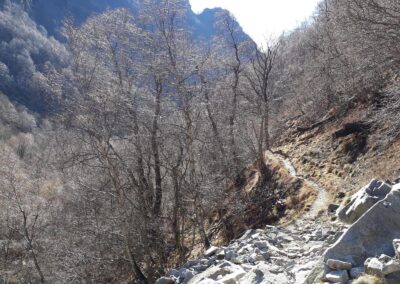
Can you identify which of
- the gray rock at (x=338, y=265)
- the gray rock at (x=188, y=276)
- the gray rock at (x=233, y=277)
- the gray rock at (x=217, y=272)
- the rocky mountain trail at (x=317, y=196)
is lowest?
the gray rock at (x=338, y=265)

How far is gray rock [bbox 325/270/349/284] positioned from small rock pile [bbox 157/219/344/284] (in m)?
0.82

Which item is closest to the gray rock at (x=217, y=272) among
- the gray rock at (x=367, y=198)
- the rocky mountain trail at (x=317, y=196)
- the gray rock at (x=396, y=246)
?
the gray rock at (x=367, y=198)

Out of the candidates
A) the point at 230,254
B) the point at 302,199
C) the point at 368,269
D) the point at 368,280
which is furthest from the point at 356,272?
the point at 302,199

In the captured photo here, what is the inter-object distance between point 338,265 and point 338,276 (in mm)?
207

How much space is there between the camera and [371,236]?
6625 millimetres

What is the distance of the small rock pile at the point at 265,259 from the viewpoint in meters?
7.75

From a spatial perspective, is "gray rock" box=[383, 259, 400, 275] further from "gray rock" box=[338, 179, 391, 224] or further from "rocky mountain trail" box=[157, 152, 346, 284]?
"gray rock" box=[338, 179, 391, 224]

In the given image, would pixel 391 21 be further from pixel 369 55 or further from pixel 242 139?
pixel 242 139

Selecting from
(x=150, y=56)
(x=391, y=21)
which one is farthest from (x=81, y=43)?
(x=391, y=21)

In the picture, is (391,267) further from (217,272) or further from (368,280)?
(217,272)

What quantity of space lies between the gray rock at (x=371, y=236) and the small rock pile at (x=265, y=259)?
0.85 metres

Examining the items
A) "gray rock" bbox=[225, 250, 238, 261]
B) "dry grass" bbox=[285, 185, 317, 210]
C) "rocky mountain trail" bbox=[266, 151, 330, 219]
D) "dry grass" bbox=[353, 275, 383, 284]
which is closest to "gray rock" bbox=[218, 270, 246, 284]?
"gray rock" bbox=[225, 250, 238, 261]

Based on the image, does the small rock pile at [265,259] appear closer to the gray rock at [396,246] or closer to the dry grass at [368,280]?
the dry grass at [368,280]

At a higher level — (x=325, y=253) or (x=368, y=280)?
(x=325, y=253)
